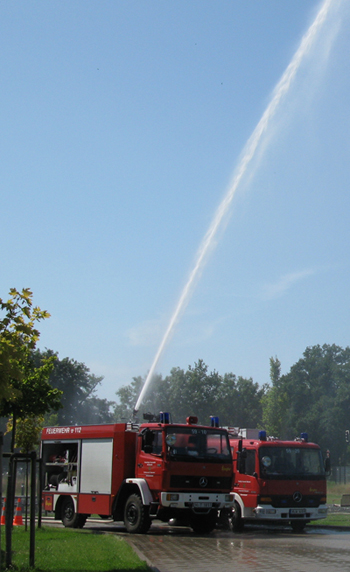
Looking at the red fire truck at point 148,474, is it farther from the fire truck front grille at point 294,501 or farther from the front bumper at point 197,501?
the fire truck front grille at point 294,501

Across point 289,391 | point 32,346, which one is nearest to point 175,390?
point 289,391

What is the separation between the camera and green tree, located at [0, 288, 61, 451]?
10125 millimetres

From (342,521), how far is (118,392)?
9628 cm

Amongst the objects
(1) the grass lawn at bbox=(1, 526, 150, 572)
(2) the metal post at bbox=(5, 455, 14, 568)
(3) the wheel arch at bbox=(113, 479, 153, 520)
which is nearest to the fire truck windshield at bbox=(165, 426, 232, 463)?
(3) the wheel arch at bbox=(113, 479, 153, 520)

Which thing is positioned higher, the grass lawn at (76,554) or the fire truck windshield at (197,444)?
the fire truck windshield at (197,444)

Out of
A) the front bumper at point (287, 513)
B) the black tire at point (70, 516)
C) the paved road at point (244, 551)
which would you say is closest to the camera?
the paved road at point (244, 551)

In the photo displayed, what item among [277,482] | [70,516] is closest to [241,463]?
[277,482]

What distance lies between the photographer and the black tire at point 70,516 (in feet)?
67.8

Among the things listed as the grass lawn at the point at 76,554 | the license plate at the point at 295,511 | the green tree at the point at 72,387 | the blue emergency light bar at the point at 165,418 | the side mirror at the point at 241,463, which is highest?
the green tree at the point at 72,387

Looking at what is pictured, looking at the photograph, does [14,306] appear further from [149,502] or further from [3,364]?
[149,502]

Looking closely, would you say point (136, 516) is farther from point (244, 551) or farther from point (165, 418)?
point (244, 551)

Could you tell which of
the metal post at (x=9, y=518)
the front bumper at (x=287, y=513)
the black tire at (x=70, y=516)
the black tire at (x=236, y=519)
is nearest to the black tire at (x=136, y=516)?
the black tire at (x=70, y=516)

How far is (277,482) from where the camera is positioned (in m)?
20.0

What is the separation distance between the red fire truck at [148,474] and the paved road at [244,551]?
2.27ft
